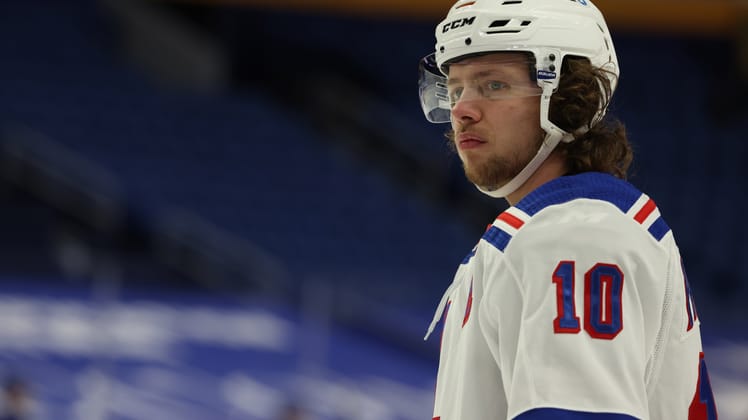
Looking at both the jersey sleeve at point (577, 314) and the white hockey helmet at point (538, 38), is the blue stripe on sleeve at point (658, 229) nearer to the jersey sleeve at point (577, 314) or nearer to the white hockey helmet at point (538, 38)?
the jersey sleeve at point (577, 314)

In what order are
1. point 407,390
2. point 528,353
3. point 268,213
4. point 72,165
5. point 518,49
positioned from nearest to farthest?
point 528,353 → point 518,49 → point 407,390 → point 72,165 → point 268,213

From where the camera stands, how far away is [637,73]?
539 inches

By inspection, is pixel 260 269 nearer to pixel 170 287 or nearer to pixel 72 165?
pixel 170 287

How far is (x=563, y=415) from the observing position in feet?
4.56

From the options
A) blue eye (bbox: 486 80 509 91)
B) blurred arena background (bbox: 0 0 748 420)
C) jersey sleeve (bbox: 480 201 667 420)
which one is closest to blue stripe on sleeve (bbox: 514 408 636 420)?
jersey sleeve (bbox: 480 201 667 420)

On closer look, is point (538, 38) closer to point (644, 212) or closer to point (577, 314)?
point (644, 212)

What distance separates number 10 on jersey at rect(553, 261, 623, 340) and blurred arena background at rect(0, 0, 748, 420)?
5755 millimetres

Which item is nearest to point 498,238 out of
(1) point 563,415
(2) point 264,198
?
(1) point 563,415

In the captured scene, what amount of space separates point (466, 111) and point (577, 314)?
402 mm

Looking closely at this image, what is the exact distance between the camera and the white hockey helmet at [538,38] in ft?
5.45

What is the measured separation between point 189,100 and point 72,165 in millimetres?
2415

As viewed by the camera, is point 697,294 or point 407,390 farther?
point 697,294

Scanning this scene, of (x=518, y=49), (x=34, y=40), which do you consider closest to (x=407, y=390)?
(x=34, y=40)

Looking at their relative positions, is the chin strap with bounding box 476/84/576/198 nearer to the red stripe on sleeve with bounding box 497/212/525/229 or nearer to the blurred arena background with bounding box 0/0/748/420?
the red stripe on sleeve with bounding box 497/212/525/229
